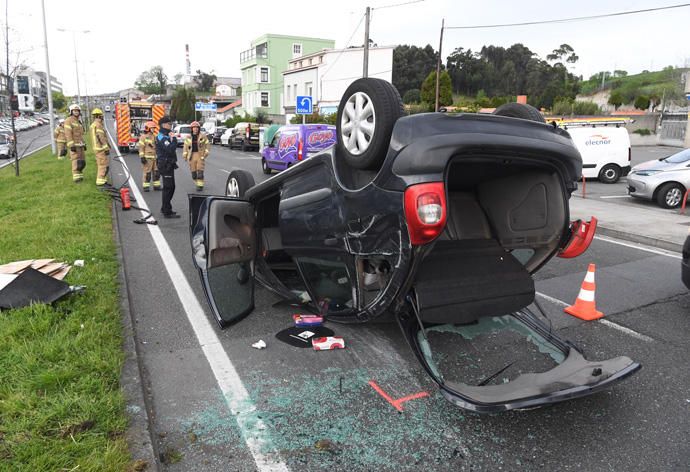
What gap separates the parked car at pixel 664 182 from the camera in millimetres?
12000

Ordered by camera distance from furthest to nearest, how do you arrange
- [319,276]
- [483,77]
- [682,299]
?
[483,77]
[682,299]
[319,276]

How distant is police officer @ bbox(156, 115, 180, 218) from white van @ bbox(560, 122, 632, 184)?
1355 cm

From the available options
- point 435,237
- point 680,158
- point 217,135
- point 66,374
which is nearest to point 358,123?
point 435,237

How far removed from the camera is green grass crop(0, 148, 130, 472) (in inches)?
97.7

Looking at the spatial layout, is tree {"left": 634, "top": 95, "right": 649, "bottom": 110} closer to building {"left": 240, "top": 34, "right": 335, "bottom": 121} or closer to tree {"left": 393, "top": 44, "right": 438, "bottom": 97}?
tree {"left": 393, "top": 44, "right": 438, "bottom": 97}

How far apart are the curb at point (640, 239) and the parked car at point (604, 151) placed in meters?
8.97

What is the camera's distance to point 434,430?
9.47ft

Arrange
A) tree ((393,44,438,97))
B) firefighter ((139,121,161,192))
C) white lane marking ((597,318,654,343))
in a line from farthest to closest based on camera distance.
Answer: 1. tree ((393,44,438,97))
2. firefighter ((139,121,161,192))
3. white lane marking ((597,318,654,343))

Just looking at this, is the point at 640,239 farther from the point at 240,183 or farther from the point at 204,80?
the point at 204,80

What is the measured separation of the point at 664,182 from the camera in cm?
1217

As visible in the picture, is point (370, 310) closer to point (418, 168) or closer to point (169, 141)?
point (418, 168)

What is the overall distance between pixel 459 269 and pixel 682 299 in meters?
3.46

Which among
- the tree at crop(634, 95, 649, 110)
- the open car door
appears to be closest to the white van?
the open car door

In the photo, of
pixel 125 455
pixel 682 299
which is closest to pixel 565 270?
pixel 682 299
